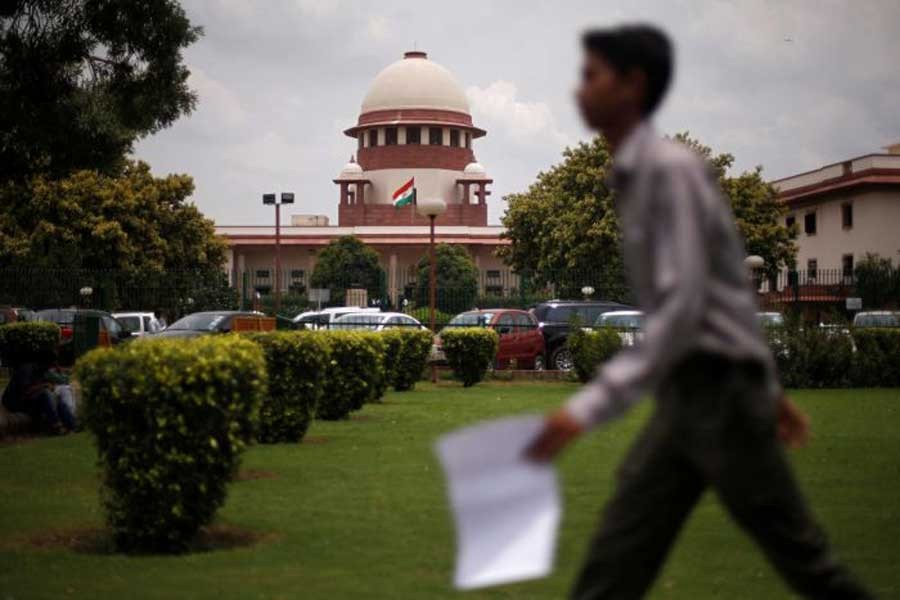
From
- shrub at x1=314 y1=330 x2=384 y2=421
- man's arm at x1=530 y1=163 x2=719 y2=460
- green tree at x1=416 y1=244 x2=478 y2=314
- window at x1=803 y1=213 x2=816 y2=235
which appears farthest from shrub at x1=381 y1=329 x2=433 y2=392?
green tree at x1=416 y1=244 x2=478 y2=314

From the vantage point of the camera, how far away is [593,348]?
851 inches

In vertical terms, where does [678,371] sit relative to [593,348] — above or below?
above

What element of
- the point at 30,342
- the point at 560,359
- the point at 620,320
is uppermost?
the point at 620,320

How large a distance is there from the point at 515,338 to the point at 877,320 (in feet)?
22.5

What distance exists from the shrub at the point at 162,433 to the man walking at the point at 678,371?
3480 mm

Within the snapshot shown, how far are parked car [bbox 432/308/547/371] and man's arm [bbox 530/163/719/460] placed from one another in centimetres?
2173

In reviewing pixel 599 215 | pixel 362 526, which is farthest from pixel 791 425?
pixel 599 215

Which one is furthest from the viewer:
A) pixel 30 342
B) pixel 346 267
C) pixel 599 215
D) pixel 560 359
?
pixel 346 267

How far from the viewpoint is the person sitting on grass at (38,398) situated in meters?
12.4

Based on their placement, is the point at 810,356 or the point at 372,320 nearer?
the point at 810,356

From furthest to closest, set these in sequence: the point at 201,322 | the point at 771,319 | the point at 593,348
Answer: the point at 201,322, the point at 771,319, the point at 593,348

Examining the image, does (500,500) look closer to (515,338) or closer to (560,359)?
(515,338)

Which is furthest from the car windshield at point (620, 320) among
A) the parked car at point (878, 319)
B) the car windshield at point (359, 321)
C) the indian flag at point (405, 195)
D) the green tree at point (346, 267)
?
the indian flag at point (405, 195)

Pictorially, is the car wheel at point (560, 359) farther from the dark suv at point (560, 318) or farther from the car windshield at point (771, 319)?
the car windshield at point (771, 319)
